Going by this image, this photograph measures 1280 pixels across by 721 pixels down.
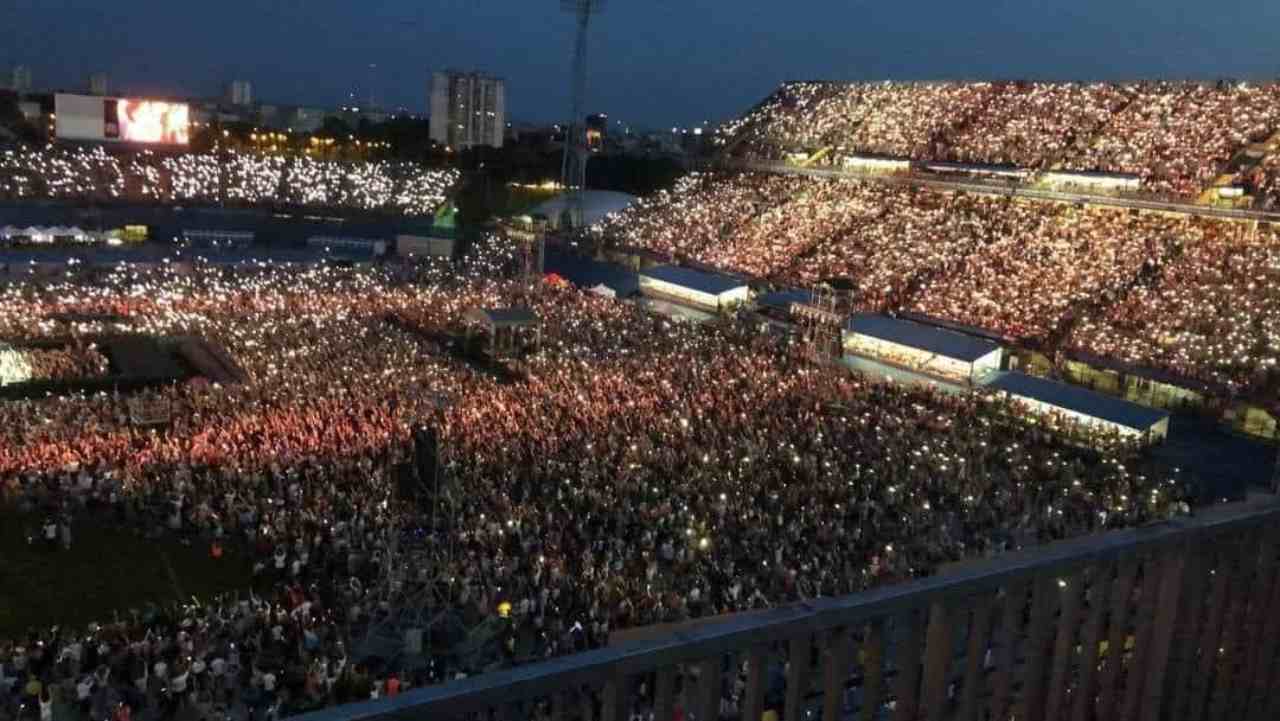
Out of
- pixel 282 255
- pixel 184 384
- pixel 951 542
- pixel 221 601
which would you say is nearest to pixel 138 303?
pixel 184 384

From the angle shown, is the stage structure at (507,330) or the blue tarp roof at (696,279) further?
the blue tarp roof at (696,279)

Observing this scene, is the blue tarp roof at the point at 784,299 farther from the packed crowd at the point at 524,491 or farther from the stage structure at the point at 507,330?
the stage structure at the point at 507,330

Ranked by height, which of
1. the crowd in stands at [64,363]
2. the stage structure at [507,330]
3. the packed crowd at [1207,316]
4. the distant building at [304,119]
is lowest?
the crowd in stands at [64,363]

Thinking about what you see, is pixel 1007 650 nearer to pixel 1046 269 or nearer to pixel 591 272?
pixel 1046 269

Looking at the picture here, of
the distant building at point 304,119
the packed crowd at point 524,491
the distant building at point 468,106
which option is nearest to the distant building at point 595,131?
the distant building at point 468,106

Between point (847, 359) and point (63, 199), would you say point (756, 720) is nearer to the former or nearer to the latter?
point (847, 359)

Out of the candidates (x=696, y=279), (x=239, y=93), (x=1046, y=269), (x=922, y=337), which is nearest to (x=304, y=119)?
(x=239, y=93)

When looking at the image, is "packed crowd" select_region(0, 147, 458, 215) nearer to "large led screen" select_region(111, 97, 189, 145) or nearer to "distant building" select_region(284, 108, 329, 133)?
"large led screen" select_region(111, 97, 189, 145)
